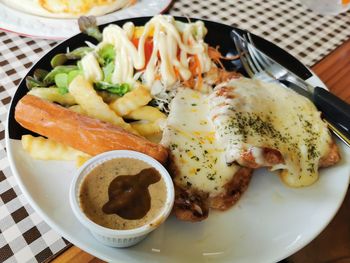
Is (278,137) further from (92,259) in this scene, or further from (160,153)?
(92,259)

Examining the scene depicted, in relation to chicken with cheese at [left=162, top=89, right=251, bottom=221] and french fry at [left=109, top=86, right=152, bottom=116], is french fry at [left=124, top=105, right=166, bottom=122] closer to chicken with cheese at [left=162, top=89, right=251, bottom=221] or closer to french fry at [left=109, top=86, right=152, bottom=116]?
french fry at [left=109, top=86, right=152, bottom=116]

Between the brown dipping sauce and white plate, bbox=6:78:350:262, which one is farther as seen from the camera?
white plate, bbox=6:78:350:262

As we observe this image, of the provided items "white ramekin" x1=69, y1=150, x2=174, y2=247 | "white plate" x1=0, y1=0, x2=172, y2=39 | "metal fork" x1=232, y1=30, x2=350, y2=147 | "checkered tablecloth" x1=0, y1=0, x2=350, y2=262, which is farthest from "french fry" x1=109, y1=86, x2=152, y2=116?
"white plate" x1=0, y1=0, x2=172, y2=39

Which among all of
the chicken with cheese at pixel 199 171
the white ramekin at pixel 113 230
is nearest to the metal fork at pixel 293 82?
the chicken with cheese at pixel 199 171

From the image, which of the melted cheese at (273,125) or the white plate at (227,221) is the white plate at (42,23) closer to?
the white plate at (227,221)

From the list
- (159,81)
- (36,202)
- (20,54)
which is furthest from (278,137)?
(20,54)
